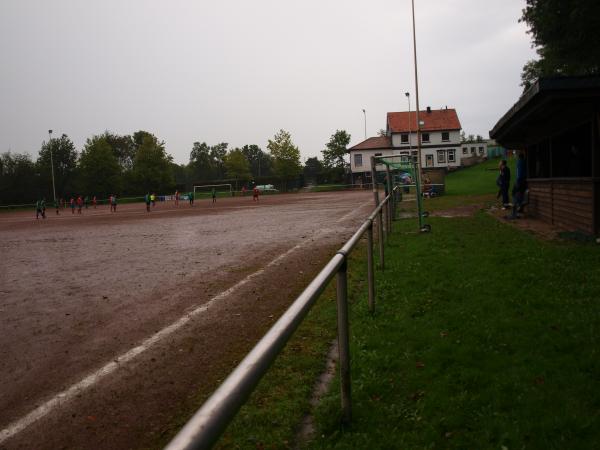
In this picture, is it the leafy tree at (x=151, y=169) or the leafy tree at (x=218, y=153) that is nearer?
the leafy tree at (x=151, y=169)

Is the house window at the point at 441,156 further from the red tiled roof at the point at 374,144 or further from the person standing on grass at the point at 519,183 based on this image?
the person standing on grass at the point at 519,183

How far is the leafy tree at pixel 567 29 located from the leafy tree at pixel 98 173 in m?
66.9

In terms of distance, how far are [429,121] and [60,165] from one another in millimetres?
67851

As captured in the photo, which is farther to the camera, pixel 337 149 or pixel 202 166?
pixel 202 166

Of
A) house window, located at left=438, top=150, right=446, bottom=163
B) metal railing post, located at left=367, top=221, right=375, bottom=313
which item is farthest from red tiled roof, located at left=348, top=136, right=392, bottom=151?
metal railing post, located at left=367, top=221, right=375, bottom=313

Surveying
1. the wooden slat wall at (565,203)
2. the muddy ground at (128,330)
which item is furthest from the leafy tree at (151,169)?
the wooden slat wall at (565,203)

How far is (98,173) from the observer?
76000 mm

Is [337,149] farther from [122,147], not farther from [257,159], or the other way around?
[257,159]

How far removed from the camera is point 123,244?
14109 mm

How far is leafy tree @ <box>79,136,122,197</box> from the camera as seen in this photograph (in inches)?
2982

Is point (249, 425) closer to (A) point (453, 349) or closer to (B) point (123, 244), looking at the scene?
(A) point (453, 349)

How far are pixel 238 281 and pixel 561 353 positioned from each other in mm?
4868

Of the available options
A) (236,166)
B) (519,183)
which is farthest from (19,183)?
(519,183)

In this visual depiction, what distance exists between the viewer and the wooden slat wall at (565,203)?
30.8 feet
